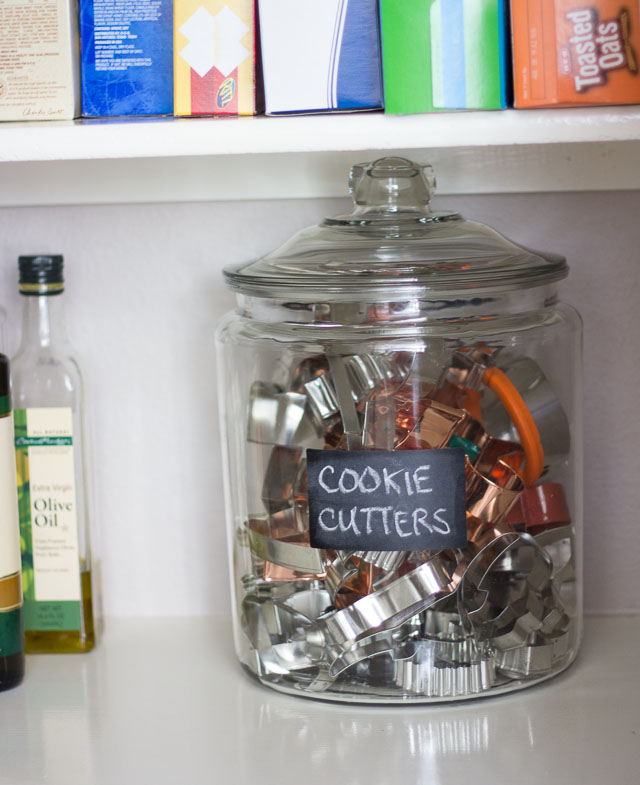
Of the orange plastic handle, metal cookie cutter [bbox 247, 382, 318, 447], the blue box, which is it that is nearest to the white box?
the blue box

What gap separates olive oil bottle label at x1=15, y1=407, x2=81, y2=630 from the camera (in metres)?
0.86

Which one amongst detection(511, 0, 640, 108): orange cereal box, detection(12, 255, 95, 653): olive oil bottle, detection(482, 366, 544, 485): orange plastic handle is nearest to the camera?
detection(511, 0, 640, 108): orange cereal box

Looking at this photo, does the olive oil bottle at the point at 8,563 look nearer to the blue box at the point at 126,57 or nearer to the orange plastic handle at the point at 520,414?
the blue box at the point at 126,57

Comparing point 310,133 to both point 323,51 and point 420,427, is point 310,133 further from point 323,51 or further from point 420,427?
point 420,427

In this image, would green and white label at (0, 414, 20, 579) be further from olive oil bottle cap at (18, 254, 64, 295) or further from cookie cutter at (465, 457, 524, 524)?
cookie cutter at (465, 457, 524, 524)

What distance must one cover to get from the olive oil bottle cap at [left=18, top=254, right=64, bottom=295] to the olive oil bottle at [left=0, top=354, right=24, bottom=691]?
106 mm

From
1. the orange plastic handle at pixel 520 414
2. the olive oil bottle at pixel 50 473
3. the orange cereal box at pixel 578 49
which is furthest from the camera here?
the olive oil bottle at pixel 50 473

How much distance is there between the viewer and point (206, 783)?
0.67m

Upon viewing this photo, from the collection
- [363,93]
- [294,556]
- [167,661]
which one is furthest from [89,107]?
[167,661]

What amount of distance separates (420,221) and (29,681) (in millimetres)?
487

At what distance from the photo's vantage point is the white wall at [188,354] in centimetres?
92

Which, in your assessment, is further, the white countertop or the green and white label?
the green and white label

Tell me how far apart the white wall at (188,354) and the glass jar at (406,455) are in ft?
0.42

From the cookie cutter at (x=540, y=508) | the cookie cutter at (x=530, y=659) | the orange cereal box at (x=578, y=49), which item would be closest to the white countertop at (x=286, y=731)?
the cookie cutter at (x=530, y=659)
